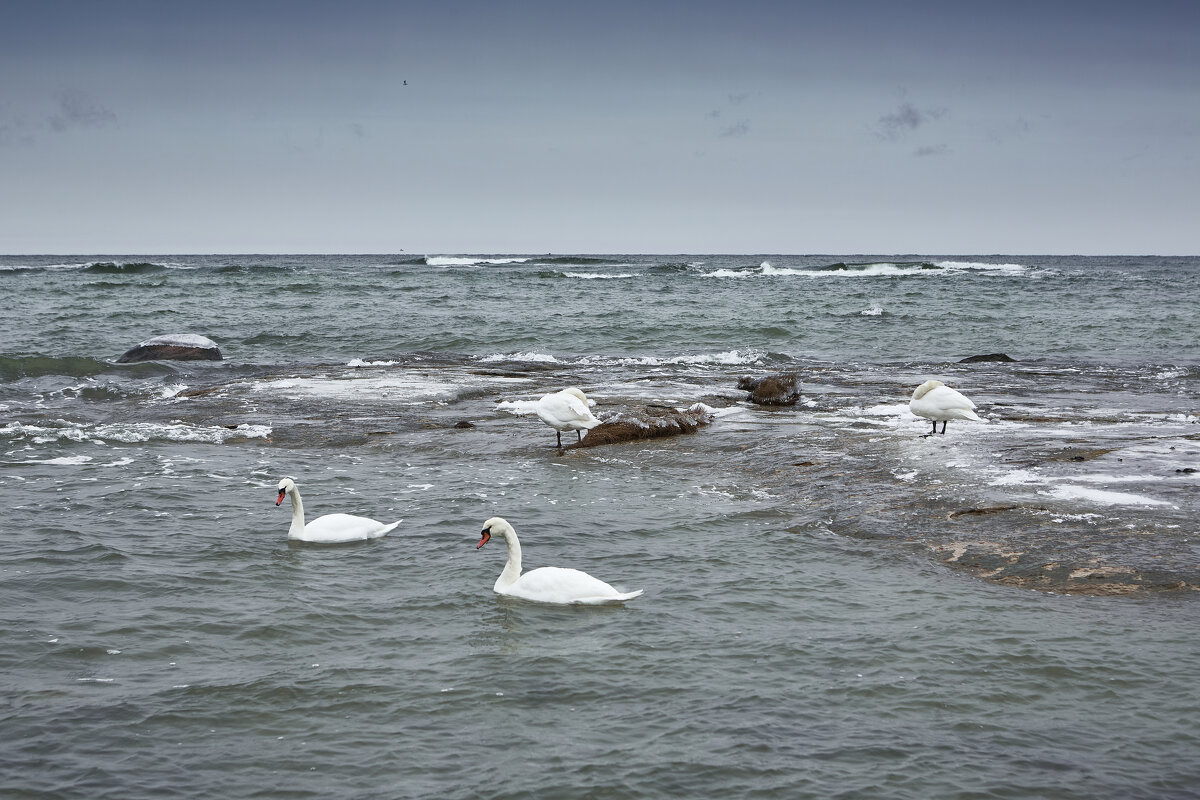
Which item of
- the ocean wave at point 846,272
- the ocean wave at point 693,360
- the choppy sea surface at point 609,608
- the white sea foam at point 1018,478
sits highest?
the ocean wave at point 846,272

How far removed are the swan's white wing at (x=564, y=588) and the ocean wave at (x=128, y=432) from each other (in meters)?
7.26

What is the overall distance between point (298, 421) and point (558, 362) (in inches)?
370

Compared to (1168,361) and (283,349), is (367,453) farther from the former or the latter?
(1168,361)

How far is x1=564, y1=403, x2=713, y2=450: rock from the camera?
41.2 ft

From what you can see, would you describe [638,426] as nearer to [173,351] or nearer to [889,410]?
[889,410]

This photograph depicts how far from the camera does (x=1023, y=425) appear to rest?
1306cm

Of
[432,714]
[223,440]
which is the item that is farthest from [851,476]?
[223,440]

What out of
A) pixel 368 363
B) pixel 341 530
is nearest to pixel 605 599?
pixel 341 530

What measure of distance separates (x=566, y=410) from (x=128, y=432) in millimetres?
5935

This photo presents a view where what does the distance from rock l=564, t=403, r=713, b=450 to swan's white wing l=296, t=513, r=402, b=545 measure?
13.4 ft

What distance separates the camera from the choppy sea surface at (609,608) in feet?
16.0

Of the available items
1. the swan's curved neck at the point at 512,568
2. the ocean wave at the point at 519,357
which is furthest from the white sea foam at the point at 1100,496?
the ocean wave at the point at 519,357

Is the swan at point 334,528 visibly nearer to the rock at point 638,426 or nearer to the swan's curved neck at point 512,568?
the swan's curved neck at point 512,568

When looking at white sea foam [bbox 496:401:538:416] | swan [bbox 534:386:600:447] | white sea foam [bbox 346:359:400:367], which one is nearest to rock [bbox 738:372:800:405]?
white sea foam [bbox 496:401:538:416]
